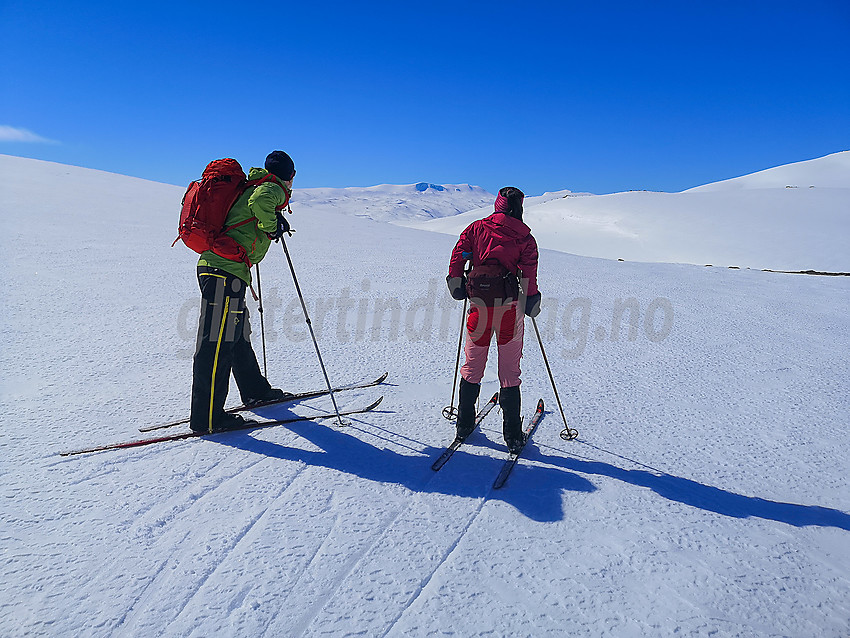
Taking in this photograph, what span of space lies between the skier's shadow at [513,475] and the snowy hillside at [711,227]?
19557 millimetres

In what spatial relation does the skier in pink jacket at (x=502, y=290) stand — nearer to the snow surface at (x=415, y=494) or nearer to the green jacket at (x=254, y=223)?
the snow surface at (x=415, y=494)

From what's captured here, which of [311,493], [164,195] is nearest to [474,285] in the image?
[311,493]

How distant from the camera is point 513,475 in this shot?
10.1 ft

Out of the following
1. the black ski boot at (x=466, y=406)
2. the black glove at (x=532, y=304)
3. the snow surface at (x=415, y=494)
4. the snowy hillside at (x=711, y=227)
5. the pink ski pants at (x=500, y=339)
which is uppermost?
the snowy hillside at (x=711, y=227)

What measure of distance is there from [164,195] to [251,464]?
18.0 m

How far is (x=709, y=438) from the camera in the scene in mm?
3650

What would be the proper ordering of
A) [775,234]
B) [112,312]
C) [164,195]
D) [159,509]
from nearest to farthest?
[159,509] → [112,312] → [164,195] → [775,234]

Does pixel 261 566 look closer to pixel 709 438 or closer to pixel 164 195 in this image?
pixel 709 438

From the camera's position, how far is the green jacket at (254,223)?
125 inches

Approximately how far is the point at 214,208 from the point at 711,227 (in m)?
28.2

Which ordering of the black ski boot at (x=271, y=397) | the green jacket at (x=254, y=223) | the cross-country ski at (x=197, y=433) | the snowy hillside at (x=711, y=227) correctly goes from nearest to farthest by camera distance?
the cross-country ski at (x=197, y=433) < the green jacket at (x=254, y=223) < the black ski boot at (x=271, y=397) < the snowy hillside at (x=711, y=227)

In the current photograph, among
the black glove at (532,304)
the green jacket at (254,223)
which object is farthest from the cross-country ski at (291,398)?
the black glove at (532,304)

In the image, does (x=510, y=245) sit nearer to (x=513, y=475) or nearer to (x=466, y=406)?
(x=466, y=406)

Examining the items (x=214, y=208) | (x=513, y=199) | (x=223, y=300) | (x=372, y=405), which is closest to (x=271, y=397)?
(x=372, y=405)
